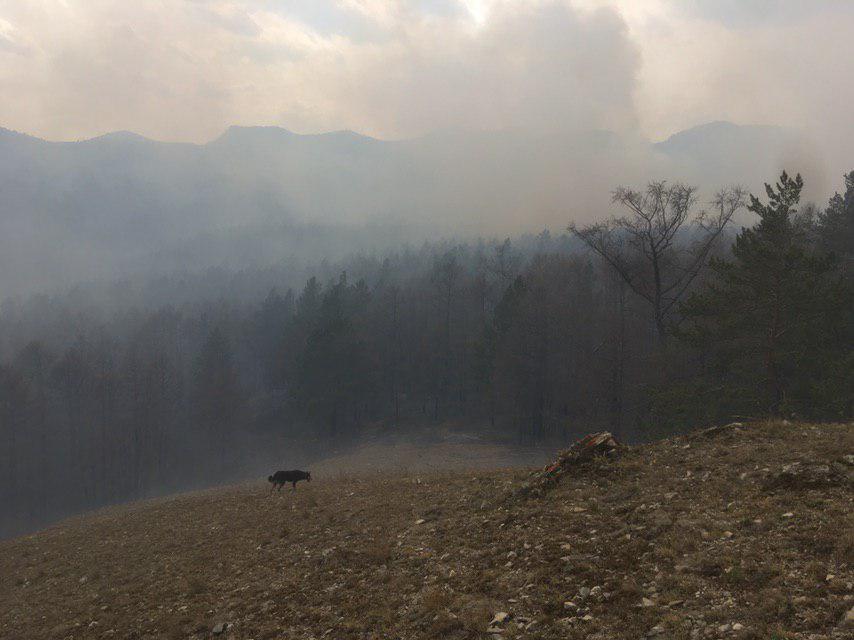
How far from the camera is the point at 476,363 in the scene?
62594mm

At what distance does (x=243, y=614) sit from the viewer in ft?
31.5

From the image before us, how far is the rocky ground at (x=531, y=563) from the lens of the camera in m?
6.48

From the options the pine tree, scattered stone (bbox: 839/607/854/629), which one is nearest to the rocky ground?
scattered stone (bbox: 839/607/854/629)

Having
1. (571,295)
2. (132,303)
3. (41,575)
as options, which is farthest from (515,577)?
(132,303)

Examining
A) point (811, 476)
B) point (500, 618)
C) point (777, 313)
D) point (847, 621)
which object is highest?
point (777, 313)

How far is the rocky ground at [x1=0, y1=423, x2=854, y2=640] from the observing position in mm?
6484

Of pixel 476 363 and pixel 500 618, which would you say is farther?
pixel 476 363

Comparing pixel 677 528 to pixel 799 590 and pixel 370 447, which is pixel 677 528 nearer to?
pixel 799 590

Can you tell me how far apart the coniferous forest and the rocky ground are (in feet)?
42.7

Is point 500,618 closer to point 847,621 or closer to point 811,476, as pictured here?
point 847,621

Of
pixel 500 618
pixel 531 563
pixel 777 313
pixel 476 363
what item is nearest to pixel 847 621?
pixel 500 618

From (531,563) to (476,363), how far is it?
54.2 meters

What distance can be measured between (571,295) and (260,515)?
166ft

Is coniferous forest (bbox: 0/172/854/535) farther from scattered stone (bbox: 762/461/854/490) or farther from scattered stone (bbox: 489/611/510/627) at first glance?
scattered stone (bbox: 489/611/510/627)
